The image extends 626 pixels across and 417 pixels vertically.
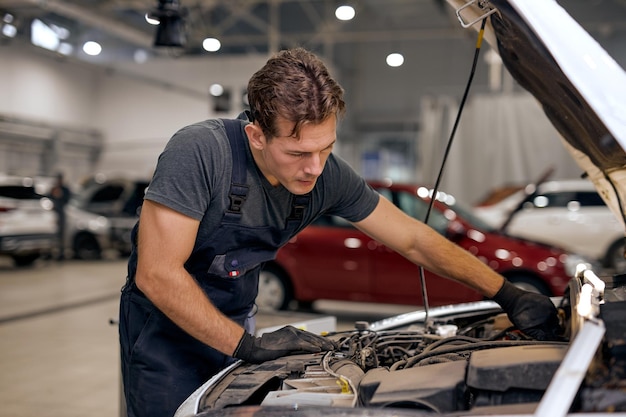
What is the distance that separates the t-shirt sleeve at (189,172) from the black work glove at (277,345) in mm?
375

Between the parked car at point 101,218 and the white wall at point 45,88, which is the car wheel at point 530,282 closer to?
the parked car at point 101,218

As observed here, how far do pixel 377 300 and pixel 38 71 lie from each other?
1482 centimetres

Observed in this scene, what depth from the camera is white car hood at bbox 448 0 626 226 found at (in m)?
1.51

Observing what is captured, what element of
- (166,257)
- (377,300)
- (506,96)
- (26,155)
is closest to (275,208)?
(166,257)

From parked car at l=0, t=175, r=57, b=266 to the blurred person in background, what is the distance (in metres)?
0.29

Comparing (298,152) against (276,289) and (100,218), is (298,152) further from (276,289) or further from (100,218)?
(100,218)

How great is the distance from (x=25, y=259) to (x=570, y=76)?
43.3ft

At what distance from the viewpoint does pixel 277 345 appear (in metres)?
1.98

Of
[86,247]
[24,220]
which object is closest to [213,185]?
[24,220]

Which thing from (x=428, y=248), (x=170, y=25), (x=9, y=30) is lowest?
(x=428, y=248)

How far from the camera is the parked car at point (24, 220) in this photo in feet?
38.6

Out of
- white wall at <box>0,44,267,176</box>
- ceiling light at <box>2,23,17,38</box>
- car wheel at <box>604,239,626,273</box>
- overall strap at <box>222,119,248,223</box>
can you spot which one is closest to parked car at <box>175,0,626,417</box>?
overall strap at <box>222,119,248,223</box>

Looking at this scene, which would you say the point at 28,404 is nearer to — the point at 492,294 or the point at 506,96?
the point at 492,294

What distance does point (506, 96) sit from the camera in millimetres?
11891
